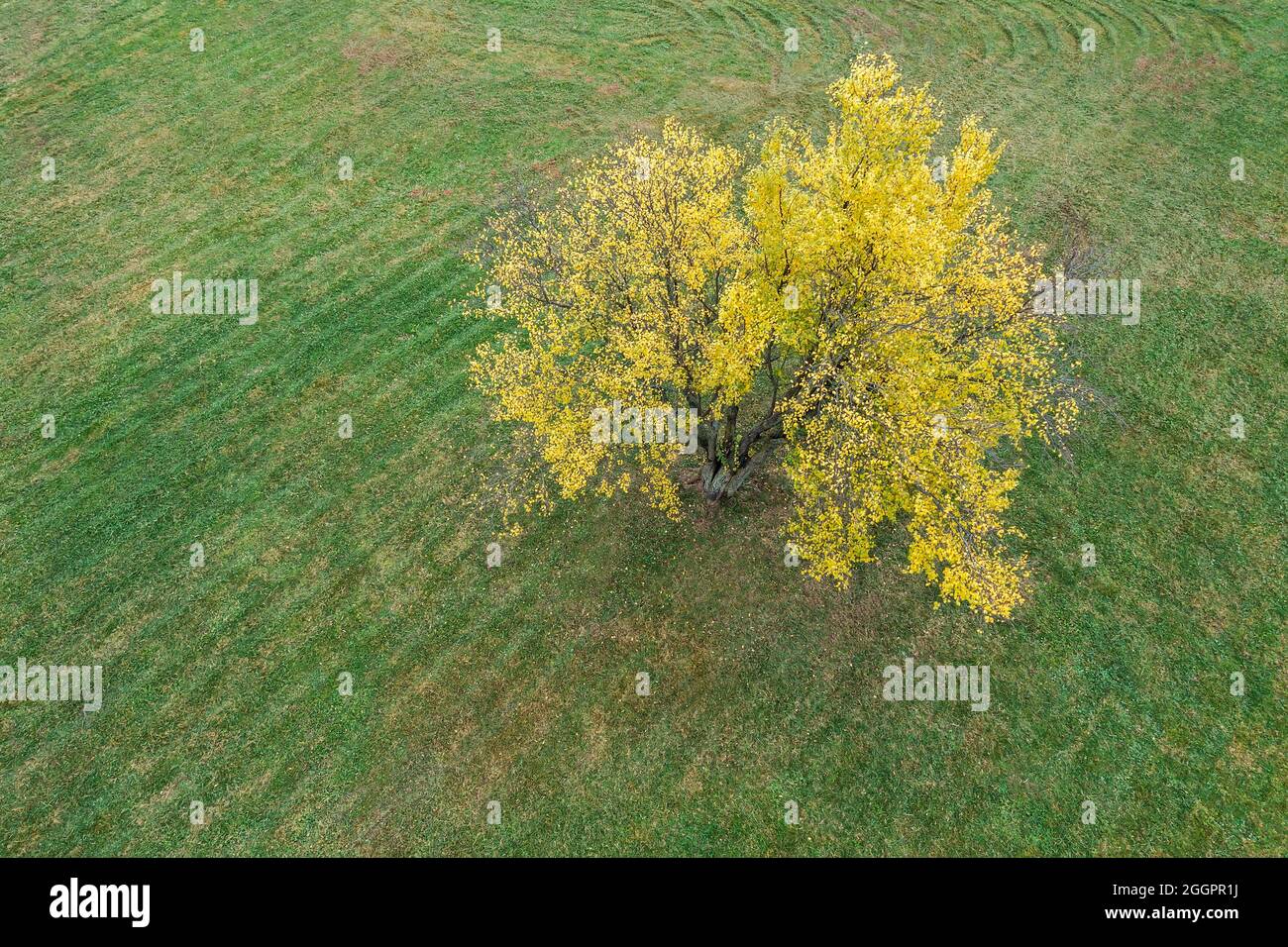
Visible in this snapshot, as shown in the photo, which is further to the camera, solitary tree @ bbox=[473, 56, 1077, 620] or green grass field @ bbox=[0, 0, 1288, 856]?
green grass field @ bbox=[0, 0, 1288, 856]

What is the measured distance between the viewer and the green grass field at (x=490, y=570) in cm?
2330

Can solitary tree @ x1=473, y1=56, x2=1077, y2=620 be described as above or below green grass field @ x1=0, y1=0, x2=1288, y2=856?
above

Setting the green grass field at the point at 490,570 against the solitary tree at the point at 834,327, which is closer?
the solitary tree at the point at 834,327

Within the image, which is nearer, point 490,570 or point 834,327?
point 834,327

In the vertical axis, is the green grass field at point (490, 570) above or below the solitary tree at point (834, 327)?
below

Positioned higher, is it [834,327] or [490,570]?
[834,327]

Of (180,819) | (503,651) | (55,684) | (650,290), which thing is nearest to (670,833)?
(503,651)

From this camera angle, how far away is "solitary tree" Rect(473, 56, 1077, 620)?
19703 millimetres

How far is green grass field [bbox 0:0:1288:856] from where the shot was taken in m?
23.3

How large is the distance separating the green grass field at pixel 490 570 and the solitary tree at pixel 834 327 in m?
6.82

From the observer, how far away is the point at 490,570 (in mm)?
28422

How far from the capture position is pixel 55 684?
25562 mm

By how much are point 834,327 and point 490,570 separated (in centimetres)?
1733

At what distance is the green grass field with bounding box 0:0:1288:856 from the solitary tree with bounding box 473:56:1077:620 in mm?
6823
